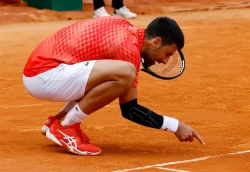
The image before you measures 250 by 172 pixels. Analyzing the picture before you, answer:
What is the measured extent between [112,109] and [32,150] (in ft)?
5.77

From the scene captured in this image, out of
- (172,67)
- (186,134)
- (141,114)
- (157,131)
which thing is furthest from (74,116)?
(157,131)

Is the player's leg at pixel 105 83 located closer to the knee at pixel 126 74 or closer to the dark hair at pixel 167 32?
the knee at pixel 126 74

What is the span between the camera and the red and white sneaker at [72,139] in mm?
5836

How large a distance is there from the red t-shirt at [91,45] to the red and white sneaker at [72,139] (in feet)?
1.43

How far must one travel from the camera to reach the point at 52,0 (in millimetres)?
14688

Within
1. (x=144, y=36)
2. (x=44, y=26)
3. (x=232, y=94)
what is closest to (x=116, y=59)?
(x=144, y=36)

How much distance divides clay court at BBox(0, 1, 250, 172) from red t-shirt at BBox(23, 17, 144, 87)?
23.3 inches

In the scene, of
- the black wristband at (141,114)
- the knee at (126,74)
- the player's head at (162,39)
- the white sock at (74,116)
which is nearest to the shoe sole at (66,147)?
the white sock at (74,116)

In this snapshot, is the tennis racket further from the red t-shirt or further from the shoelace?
the shoelace

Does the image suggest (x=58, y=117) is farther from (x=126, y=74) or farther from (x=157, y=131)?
(x=157, y=131)

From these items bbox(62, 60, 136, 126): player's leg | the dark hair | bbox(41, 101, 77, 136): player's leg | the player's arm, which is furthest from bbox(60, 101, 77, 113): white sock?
the dark hair

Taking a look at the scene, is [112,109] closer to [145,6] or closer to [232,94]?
[232,94]

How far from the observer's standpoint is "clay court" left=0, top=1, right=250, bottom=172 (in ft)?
18.4

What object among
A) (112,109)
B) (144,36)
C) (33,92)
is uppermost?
(144,36)
